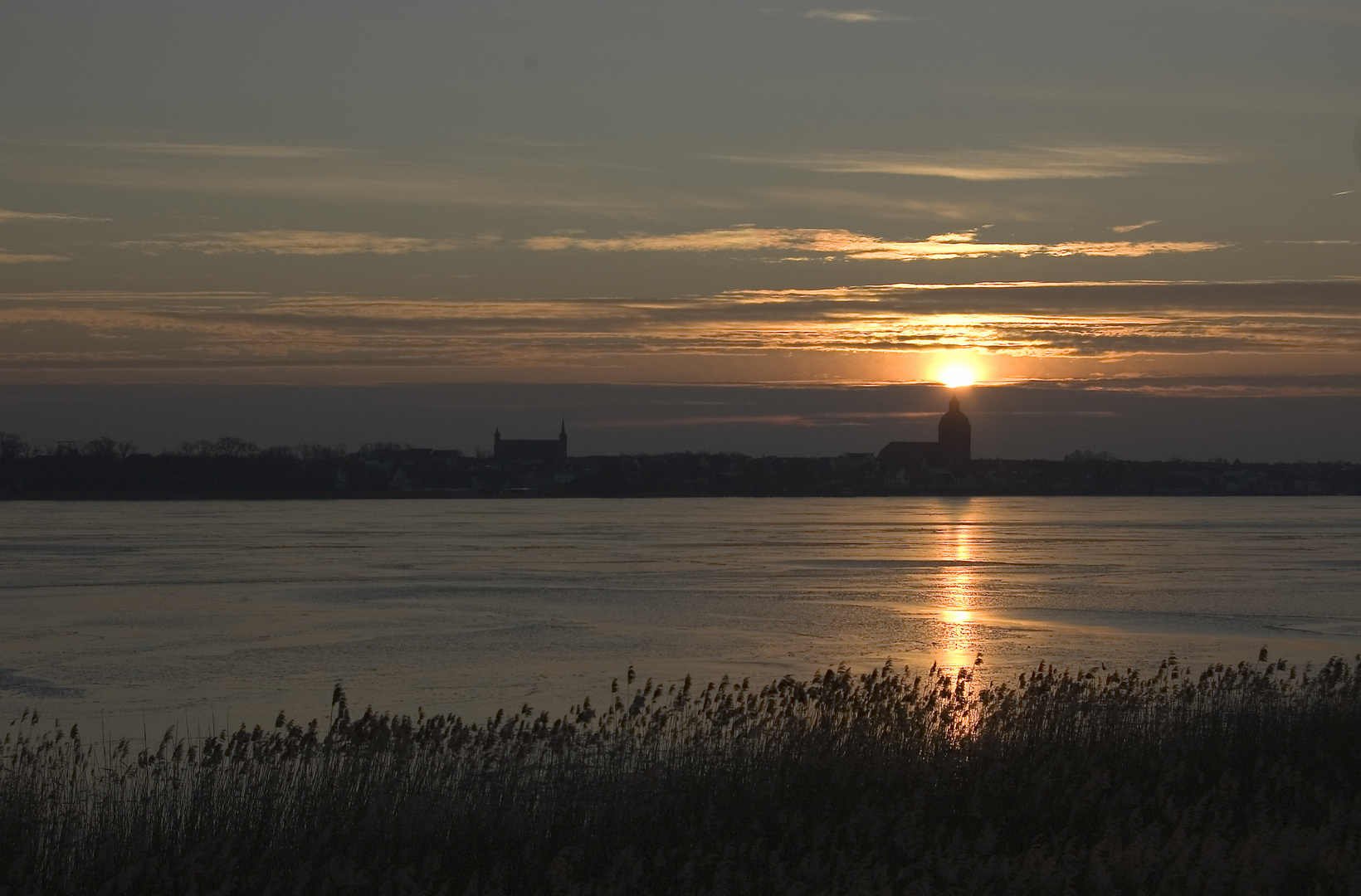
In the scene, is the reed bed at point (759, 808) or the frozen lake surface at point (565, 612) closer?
the reed bed at point (759, 808)

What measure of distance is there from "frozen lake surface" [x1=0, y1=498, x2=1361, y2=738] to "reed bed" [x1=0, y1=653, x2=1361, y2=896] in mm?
6319

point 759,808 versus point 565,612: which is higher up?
point 759,808

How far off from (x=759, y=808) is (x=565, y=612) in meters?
21.7

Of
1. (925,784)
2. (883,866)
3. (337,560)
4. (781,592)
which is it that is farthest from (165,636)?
(337,560)

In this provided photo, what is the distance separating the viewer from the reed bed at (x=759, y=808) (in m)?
8.45

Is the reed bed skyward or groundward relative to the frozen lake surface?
skyward

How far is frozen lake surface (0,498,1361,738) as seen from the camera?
20438 millimetres

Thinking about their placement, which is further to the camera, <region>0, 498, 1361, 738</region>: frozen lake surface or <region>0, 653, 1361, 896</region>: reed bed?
<region>0, 498, 1361, 738</region>: frozen lake surface

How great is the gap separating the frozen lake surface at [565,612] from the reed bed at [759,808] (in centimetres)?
632

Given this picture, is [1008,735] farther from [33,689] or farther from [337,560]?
[337,560]

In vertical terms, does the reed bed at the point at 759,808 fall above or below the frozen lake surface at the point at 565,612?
above

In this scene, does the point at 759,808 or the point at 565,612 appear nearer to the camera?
the point at 759,808

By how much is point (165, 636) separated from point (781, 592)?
53.8 feet

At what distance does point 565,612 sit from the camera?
3195cm
